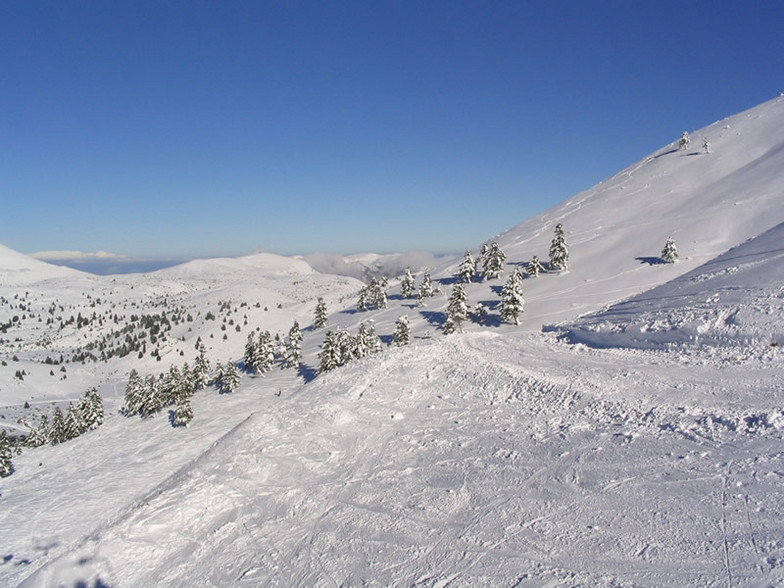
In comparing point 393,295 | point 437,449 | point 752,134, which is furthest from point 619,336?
point 752,134

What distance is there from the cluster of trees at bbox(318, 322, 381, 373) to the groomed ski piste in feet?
52.5

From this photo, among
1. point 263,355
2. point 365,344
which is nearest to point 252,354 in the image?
point 263,355

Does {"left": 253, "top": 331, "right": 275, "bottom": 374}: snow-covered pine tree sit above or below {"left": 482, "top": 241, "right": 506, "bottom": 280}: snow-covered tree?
below

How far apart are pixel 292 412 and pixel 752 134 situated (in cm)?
15981

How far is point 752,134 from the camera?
122m

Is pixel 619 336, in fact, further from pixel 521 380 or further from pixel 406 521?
pixel 406 521

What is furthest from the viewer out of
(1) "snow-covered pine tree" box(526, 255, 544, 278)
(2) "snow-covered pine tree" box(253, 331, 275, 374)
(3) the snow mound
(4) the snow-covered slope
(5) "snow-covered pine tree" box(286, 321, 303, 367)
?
(1) "snow-covered pine tree" box(526, 255, 544, 278)

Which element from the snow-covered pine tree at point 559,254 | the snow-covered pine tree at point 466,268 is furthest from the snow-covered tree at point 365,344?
the snow-covered pine tree at point 559,254

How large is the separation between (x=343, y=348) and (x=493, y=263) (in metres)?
40.3

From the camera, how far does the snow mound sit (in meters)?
22.4

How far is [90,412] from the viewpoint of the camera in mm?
54656

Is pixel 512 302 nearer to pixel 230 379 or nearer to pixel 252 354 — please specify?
pixel 252 354

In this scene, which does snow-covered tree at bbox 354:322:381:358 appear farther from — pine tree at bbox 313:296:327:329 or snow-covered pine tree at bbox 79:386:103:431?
pine tree at bbox 313:296:327:329

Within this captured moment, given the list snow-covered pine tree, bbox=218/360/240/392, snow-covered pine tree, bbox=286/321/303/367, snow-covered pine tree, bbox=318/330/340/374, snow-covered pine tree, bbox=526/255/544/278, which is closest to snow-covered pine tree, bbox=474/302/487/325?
snow-covered pine tree, bbox=526/255/544/278
